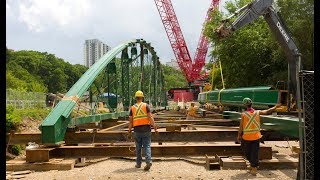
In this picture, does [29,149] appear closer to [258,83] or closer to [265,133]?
[265,133]

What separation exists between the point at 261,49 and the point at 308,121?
27.7 metres

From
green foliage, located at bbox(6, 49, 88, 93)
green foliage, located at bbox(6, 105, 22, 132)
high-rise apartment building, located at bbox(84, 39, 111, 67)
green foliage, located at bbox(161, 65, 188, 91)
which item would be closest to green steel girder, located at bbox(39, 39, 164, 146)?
green foliage, located at bbox(6, 105, 22, 132)

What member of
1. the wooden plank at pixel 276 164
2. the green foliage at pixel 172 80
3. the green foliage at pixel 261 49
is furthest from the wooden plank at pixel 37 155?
the green foliage at pixel 172 80

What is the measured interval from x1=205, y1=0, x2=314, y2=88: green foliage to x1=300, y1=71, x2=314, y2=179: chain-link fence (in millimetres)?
20433

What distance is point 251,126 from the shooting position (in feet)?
26.8

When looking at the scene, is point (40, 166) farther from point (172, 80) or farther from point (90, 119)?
point (172, 80)

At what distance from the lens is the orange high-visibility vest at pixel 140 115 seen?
8555mm

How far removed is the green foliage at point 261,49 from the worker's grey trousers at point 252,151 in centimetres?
1850

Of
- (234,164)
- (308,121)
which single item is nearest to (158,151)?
(234,164)

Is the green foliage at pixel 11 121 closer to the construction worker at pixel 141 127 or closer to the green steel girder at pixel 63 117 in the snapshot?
the green steel girder at pixel 63 117

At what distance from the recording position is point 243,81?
34.8 m

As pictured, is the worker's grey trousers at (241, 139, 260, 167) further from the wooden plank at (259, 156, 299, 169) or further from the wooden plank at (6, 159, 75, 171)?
the wooden plank at (6, 159, 75, 171)
